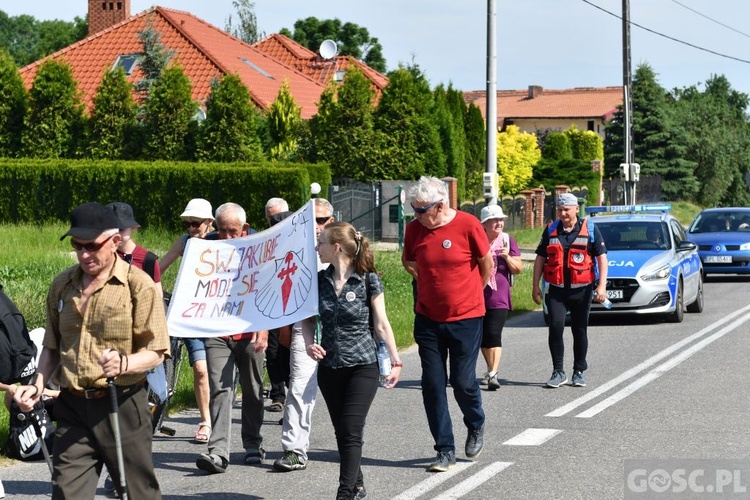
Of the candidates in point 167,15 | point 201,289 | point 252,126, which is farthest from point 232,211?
point 167,15

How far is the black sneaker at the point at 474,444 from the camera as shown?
8633 millimetres

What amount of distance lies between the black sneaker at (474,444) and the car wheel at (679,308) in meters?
9.64

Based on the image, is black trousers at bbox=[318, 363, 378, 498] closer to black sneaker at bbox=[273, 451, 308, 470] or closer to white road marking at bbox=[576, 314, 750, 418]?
black sneaker at bbox=[273, 451, 308, 470]

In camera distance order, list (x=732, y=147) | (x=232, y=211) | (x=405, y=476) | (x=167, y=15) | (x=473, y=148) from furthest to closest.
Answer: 1. (x=732, y=147)
2. (x=167, y=15)
3. (x=473, y=148)
4. (x=232, y=211)
5. (x=405, y=476)

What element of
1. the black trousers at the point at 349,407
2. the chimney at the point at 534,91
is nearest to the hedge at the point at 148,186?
the black trousers at the point at 349,407

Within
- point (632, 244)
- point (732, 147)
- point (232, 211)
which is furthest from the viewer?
point (732, 147)

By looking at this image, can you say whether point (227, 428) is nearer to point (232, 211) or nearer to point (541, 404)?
point (232, 211)

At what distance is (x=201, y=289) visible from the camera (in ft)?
26.2

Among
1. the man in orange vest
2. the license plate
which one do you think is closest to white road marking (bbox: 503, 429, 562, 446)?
the man in orange vest

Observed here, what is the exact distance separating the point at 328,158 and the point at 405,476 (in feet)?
89.1

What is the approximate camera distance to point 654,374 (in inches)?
494

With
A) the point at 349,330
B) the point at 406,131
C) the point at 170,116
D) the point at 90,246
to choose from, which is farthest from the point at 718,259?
the point at 90,246

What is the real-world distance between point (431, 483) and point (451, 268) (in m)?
1.43

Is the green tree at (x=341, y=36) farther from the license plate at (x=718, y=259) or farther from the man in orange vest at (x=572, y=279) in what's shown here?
the man in orange vest at (x=572, y=279)
